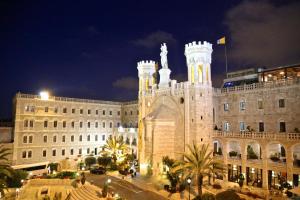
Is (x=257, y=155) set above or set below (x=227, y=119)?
below

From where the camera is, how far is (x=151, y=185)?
3291 cm

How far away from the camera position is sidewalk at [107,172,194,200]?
2831 centimetres

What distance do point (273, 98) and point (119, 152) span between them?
29.1 m

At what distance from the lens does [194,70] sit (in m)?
36.1

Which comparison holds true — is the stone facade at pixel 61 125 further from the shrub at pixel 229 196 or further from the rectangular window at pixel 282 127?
the shrub at pixel 229 196

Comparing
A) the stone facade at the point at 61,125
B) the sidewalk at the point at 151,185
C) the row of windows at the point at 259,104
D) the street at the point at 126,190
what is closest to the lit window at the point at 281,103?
the row of windows at the point at 259,104

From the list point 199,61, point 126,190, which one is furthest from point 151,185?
point 199,61

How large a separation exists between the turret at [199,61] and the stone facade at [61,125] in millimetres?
23304

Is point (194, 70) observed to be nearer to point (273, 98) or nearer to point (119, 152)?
point (273, 98)

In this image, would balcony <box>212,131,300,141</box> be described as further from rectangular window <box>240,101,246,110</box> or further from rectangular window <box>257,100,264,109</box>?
rectangular window <box>240,101,246,110</box>

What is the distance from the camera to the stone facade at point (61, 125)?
48.2m

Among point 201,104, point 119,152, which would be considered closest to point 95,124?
point 119,152

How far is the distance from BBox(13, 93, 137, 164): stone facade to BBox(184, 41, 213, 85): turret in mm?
23304

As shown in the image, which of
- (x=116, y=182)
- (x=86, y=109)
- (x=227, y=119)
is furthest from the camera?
(x=86, y=109)
